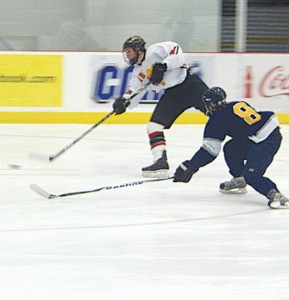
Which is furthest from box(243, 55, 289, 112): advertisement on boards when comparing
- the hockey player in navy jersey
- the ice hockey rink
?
the hockey player in navy jersey

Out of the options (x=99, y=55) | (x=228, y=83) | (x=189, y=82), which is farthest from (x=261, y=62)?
(x=189, y=82)

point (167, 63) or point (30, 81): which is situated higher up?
point (167, 63)

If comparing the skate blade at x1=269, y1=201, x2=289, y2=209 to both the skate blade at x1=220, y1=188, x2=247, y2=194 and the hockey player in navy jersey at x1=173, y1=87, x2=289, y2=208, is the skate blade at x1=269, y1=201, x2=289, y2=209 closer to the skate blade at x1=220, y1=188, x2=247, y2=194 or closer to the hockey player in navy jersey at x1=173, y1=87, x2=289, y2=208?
the hockey player in navy jersey at x1=173, y1=87, x2=289, y2=208

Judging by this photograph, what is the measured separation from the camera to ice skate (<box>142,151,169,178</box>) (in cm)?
627

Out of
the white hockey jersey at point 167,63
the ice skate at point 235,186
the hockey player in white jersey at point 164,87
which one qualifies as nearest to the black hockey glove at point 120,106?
the hockey player in white jersey at point 164,87

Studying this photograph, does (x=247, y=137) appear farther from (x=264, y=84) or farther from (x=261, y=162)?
(x=264, y=84)

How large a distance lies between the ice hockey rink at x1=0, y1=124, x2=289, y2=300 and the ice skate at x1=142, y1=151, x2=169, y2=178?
88mm

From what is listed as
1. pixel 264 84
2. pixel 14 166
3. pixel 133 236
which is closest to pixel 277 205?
pixel 133 236

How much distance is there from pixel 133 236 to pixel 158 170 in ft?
6.30

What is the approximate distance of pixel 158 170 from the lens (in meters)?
6.29

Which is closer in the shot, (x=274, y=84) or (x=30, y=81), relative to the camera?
(x=30, y=81)

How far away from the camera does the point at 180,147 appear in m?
7.92

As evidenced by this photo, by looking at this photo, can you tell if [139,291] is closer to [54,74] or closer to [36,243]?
[36,243]

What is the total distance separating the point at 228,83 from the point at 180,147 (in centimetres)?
193
